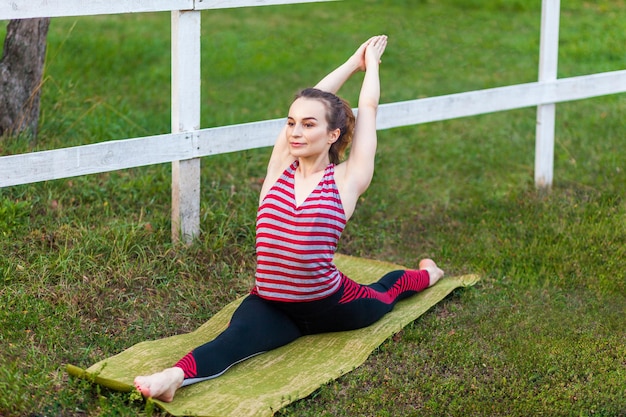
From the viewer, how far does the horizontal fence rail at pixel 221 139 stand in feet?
13.2

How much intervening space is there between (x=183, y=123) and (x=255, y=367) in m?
1.40

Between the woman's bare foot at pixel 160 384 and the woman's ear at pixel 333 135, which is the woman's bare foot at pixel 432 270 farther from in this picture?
the woman's bare foot at pixel 160 384

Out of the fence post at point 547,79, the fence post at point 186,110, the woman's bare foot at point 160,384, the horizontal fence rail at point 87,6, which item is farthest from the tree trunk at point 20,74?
the fence post at point 547,79

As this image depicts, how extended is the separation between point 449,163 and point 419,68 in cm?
287

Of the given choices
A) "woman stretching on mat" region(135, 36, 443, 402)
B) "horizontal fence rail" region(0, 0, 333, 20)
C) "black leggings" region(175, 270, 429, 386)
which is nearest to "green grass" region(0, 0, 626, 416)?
"black leggings" region(175, 270, 429, 386)

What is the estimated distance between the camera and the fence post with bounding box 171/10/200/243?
172 inches

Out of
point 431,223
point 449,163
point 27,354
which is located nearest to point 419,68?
point 449,163

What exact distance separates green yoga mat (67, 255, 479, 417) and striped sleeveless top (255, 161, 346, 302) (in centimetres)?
26

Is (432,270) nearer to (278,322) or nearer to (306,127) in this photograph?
(278,322)

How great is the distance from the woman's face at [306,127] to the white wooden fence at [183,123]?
2.90 ft

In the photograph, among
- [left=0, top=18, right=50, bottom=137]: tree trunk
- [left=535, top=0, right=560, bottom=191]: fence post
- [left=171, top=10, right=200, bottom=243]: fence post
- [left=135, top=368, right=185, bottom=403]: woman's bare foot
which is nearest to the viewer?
[left=135, top=368, right=185, bottom=403]: woman's bare foot

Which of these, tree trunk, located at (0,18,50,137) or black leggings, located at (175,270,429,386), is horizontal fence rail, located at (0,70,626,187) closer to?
black leggings, located at (175,270,429,386)

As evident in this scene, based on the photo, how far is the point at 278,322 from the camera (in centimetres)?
382

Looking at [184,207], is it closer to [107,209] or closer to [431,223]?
[107,209]
